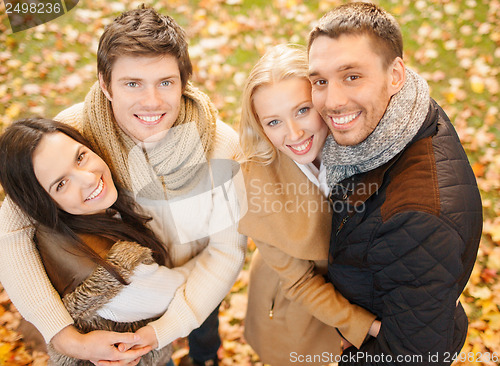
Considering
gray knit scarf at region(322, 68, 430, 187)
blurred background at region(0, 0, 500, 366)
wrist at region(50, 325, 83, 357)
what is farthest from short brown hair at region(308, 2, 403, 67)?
blurred background at region(0, 0, 500, 366)

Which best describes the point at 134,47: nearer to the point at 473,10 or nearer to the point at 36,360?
the point at 36,360

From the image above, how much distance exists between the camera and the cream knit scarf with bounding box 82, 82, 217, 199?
1.85m

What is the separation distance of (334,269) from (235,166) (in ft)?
2.38

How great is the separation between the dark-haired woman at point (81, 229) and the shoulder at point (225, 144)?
0.54 meters

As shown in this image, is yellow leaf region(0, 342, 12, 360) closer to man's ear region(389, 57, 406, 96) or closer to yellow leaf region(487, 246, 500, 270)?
man's ear region(389, 57, 406, 96)

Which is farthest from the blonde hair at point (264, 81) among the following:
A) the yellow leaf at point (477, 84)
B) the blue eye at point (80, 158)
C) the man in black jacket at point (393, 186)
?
the yellow leaf at point (477, 84)

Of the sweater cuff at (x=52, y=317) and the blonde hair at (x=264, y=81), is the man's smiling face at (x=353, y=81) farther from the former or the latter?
the sweater cuff at (x=52, y=317)

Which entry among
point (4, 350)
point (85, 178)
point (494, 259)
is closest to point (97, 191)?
point (85, 178)

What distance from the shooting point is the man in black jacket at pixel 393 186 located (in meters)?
1.41

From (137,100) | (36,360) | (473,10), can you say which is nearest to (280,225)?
(137,100)

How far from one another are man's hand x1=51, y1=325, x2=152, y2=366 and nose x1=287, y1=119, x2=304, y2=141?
1.26 meters

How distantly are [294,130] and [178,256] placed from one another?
0.99 meters

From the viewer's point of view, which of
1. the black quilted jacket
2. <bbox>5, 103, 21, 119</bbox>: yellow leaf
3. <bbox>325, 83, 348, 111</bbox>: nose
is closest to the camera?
the black quilted jacket

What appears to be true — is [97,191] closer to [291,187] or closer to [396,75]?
[291,187]
